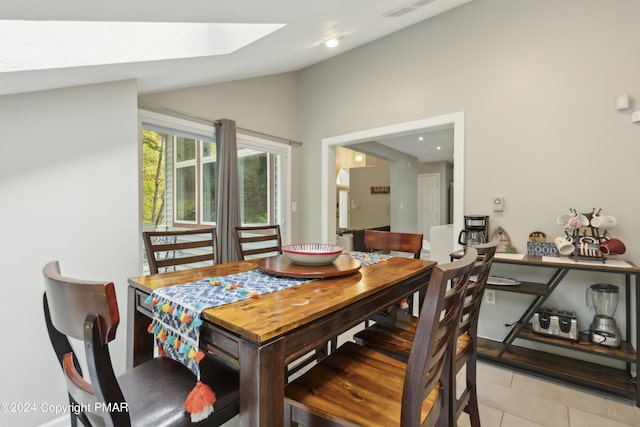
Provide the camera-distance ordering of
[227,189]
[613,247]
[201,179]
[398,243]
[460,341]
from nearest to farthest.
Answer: [460,341], [613,247], [398,243], [227,189], [201,179]

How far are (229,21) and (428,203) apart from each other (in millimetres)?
7553

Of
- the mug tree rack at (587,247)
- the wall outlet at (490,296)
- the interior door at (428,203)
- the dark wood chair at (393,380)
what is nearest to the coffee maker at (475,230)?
the wall outlet at (490,296)

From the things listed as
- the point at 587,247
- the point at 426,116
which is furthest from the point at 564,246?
the point at 426,116

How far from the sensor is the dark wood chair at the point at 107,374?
2.36 feet

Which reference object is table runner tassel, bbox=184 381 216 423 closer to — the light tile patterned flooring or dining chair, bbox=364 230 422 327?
the light tile patterned flooring

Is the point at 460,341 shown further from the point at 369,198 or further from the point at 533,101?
the point at 369,198

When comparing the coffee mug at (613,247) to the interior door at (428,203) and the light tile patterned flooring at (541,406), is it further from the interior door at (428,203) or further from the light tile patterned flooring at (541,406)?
the interior door at (428,203)

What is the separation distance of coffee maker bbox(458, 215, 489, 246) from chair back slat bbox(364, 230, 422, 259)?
2.43 ft

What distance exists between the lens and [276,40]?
7.16ft

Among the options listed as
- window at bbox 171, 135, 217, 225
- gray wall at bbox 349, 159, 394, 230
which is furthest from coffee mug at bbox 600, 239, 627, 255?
gray wall at bbox 349, 159, 394, 230

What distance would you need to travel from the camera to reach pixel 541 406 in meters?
1.90

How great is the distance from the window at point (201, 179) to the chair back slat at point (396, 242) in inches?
65.8

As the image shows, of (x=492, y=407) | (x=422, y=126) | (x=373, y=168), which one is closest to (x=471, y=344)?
(x=492, y=407)

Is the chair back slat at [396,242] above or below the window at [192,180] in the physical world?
below
